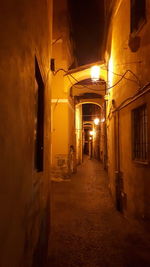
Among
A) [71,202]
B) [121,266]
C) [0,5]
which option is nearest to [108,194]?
[71,202]

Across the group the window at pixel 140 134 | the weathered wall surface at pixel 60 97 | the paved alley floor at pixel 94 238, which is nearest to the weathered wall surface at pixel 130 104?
the window at pixel 140 134

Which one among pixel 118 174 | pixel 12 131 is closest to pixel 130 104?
pixel 118 174

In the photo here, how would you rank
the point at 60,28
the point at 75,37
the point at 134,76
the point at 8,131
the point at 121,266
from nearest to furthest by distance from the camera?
the point at 8,131 → the point at 121,266 → the point at 134,76 → the point at 60,28 → the point at 75,37

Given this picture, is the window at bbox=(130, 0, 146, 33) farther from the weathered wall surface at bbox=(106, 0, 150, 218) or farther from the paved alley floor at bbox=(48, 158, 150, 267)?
the paved alley floor at bbox=(48, 158, 150, 267)

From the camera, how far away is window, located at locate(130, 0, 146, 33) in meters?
4.50

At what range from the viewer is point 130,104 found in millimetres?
5168

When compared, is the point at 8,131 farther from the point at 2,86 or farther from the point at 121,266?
the point at 121,266

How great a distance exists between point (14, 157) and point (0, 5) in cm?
92

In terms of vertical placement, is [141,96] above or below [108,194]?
above

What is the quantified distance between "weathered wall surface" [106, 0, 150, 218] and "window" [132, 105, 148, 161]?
0.13 meters

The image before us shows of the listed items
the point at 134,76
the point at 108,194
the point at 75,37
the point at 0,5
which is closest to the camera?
the point at 0,5

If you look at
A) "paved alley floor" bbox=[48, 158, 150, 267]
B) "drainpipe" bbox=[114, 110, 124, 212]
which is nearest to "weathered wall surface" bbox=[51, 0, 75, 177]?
"paved alley floor" bbox=[48, 158, 150, 267]

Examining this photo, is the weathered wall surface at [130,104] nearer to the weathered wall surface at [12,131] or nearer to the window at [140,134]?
the window at [140,134]

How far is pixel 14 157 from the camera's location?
1.36 metres
